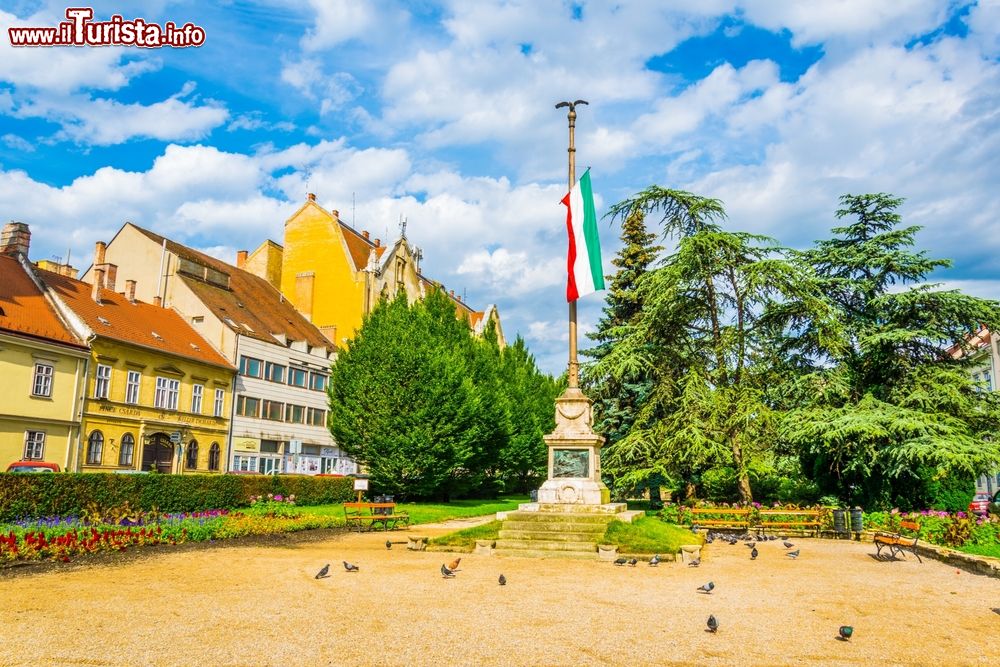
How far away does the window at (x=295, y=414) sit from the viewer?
145ft

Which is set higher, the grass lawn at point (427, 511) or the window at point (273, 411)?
the window at point (273, 411)

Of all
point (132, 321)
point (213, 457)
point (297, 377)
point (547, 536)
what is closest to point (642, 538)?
point (547, 536)

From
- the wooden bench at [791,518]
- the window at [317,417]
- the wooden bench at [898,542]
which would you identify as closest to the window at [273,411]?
the window at [317,417]

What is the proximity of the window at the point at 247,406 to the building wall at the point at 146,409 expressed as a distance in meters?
0.68

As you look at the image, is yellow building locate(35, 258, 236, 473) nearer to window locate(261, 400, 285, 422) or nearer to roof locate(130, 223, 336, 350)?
roof locate(130, 223, 336, 350)

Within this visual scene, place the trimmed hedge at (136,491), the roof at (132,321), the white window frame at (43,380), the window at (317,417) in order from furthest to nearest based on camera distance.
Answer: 1. the window at (317,417)
2. the roof at (132,321)
3. the white window frame at (43,380)
4. the trimmed hedge at (136,491)

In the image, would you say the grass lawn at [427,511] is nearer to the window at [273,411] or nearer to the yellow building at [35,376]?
the yellow building at [35,376]

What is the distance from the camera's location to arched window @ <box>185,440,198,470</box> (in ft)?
122

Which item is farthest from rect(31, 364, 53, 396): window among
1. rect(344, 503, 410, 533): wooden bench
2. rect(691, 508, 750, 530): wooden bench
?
rect(691, 508, 750, 530): wooden bench

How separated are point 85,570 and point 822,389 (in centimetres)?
2309

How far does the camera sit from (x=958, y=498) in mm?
23891

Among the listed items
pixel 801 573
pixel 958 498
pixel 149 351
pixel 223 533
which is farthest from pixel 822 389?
pixel 149 351

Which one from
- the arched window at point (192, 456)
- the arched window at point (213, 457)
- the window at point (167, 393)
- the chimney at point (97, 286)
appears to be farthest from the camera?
the arched window at point (213, 457)

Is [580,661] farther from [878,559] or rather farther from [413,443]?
[413,443]
